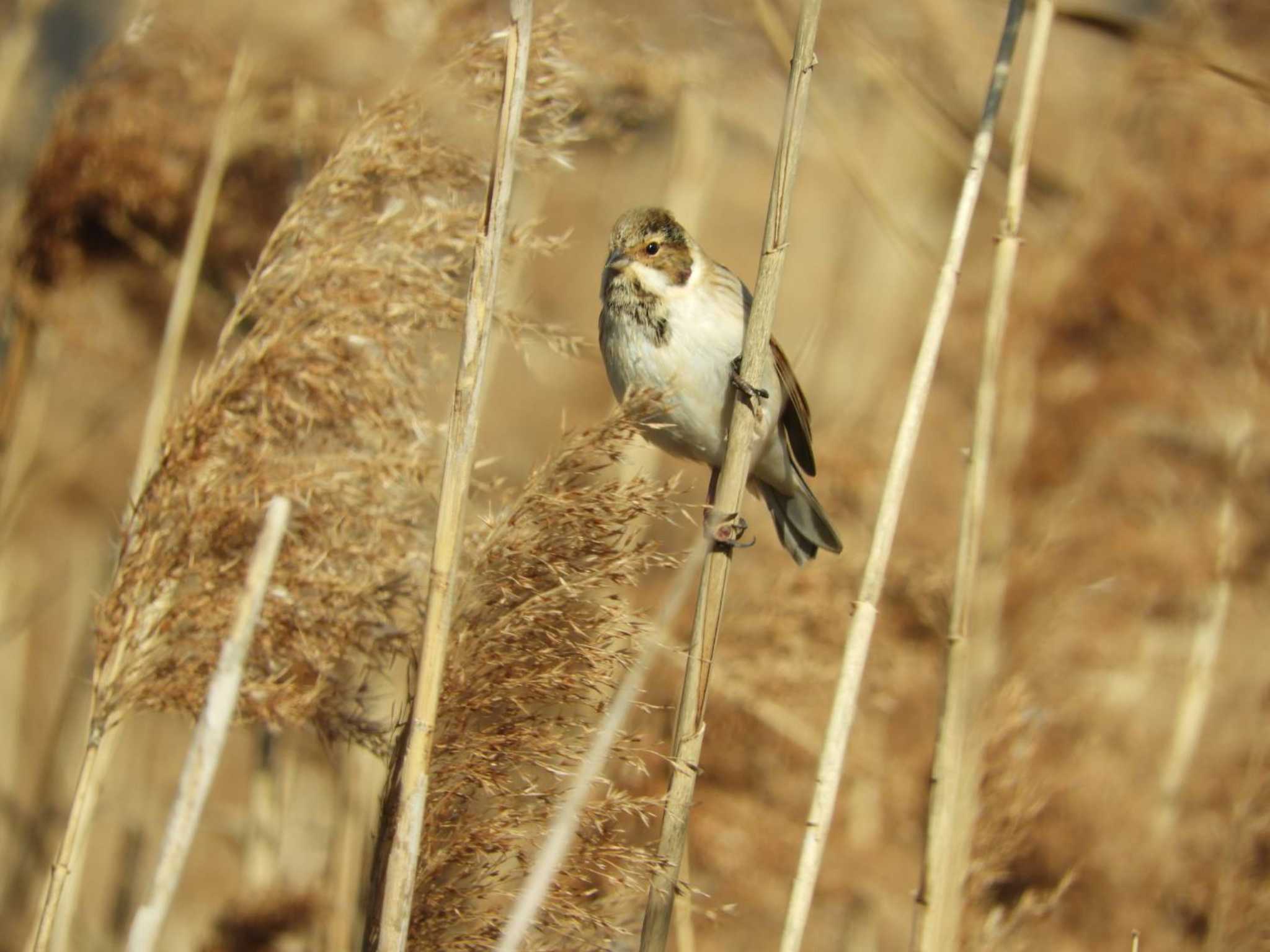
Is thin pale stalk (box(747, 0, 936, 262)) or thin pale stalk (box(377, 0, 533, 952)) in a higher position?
thin pale stalk (box(747, 0, 936, 262))

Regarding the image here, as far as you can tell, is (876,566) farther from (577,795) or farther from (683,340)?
(683,340)

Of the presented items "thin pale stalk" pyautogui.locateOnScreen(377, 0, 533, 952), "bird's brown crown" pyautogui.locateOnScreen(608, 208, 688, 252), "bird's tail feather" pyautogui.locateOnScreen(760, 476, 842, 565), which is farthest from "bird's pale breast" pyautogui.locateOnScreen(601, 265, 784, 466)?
"thin pale stalk" pyautogui.locateOnScreen(377, 0, 533, 952)

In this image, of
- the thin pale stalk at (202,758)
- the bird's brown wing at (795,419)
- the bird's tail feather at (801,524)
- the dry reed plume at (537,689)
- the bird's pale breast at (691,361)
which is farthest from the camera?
the bird's tail feather at (801,524)

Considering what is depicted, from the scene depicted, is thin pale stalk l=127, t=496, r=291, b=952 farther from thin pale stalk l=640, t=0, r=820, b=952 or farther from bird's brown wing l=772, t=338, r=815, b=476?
bird's brown wing l=772, t=338, r=815, b=476

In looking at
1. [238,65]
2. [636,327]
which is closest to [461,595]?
[636,327]

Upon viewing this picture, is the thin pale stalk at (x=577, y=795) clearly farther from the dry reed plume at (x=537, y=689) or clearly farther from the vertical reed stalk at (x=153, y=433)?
the vertical reed stalk at (x=153, y=433)

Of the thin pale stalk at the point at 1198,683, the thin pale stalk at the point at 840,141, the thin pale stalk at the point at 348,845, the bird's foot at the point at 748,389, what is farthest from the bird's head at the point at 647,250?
the thin pale stalk at the point at 1198,683
